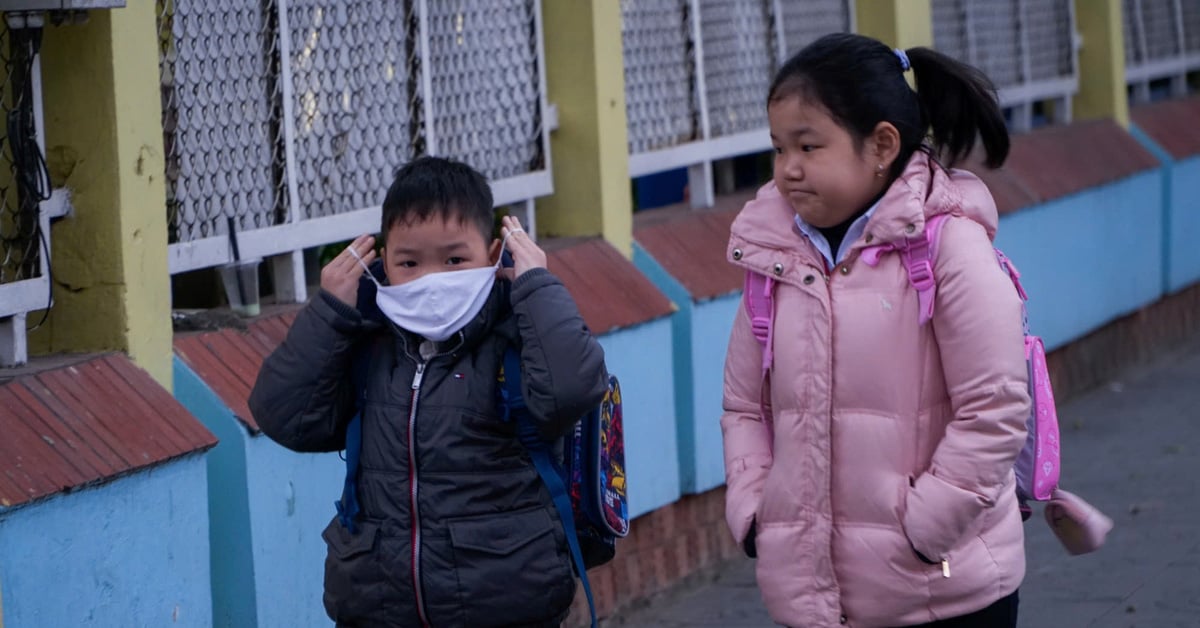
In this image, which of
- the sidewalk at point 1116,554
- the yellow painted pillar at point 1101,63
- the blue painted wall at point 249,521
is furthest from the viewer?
the yellow painted pillar at point 1101,63

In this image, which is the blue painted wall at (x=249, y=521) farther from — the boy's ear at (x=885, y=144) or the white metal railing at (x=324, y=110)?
the boy's ear at (x=885, y=144)

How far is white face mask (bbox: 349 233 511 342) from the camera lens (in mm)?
3277

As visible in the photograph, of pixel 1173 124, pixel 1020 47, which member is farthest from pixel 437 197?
pixel 1173 124

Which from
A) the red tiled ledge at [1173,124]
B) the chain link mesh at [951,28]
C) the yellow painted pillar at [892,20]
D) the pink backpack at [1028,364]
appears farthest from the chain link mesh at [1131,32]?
the pink backpack at [1028,364]

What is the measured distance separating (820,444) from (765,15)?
4688 millimetres

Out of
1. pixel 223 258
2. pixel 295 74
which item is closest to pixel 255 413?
pixel 223 258

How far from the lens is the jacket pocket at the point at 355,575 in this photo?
329 centimetres

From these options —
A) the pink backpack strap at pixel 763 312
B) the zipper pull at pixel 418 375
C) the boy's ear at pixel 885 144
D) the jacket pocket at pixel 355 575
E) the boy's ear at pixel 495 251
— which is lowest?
the jacket pocket at pixel 355 575

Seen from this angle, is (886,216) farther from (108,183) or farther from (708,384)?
(708,384)

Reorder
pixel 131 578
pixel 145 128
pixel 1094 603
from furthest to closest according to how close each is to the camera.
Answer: pixel 1094 603 → pixel 145 128 → pixel 131 578

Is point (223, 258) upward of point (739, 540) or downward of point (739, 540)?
upward

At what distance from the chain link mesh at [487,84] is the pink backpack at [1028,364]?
2532mm

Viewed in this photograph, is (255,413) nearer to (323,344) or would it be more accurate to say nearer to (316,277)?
(323,344)

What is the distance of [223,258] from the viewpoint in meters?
4.70
